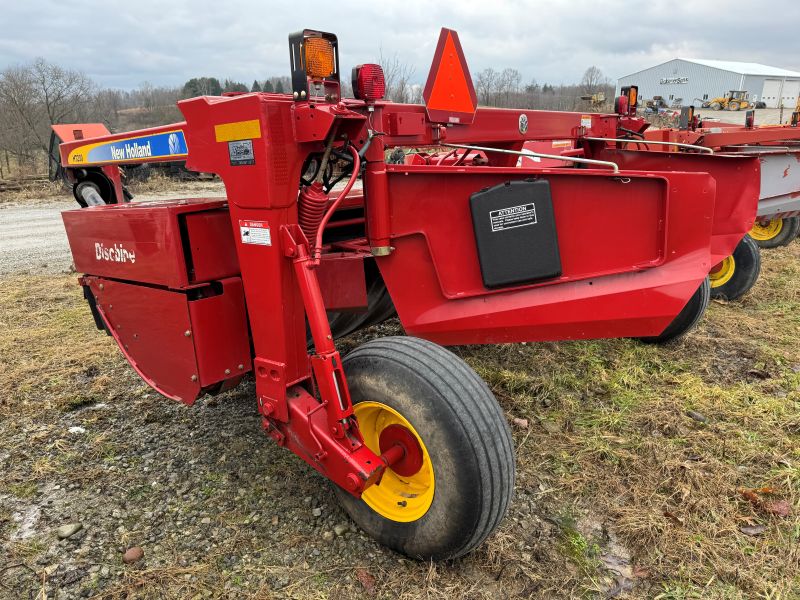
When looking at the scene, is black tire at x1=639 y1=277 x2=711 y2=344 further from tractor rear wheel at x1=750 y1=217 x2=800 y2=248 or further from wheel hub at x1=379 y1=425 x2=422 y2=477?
tractor rear wheel at x1=750 y1=217 x2=800 y2=248

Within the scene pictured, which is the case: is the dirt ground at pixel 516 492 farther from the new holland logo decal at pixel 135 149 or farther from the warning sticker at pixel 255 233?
the new holland logo decal at pixel 135 149

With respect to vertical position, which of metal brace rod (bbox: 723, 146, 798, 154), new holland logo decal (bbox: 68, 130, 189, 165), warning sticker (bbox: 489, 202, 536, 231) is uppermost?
new holland logo decal (bbox: 68, 130, 189, 165)

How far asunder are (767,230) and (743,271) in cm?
321

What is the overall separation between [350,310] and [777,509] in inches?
85.3

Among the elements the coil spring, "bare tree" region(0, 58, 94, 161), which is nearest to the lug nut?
the coil spring

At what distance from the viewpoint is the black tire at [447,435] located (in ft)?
6.52

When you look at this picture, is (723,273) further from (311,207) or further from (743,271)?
(311,207)

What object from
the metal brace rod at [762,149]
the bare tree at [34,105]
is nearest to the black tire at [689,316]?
the metal brace rod at [762,149]

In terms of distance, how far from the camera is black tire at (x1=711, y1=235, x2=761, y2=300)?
17.4 feet

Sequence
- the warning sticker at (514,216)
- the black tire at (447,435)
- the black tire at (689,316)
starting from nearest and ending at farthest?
the black tire at (447,435)
the warning sticker at (514,216)
the black tire at (689,316)

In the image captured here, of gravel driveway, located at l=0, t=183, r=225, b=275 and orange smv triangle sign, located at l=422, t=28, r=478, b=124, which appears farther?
gravel driveway, located at l=0, t=183, r=225, b=275

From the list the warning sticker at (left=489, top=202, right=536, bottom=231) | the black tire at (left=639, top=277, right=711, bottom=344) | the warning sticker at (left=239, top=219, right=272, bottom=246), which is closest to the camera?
the warning sticker at (left=239, top=219, right=272, bottom=246)

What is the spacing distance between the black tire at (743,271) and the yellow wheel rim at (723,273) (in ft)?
0.04

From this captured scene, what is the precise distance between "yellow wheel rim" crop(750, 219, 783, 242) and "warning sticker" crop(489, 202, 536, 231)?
6.76 metres
